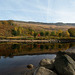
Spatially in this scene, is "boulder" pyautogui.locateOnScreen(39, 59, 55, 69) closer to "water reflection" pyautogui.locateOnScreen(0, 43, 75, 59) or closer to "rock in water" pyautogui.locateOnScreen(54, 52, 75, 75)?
"rock in water" pyautogui.locateOnScreen(54, 52, 75, 75)

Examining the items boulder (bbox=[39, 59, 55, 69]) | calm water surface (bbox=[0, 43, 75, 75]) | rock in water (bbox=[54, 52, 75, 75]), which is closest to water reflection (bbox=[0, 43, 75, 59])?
calm water surface (bbox=[0, 43, 75, 75])

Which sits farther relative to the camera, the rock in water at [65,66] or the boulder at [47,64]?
the boulder at [47,64]

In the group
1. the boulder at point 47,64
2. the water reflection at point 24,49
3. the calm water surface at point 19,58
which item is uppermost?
the boulder at point 47,64

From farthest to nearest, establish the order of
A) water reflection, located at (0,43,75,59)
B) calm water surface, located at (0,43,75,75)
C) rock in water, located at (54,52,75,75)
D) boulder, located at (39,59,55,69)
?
1. water reflection, located at (0,43,75,59)
2. calm water surface, located at (0,43,75,75)
3. boulder, located at (39,59,55,69)
4. rock in water, located at (54,52,75,75)

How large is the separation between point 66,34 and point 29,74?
412 ft

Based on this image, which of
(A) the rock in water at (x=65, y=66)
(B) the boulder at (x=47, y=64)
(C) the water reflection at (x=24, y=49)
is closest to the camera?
(A) the rock in water at (x=65, y=66)

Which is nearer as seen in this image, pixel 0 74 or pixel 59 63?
pixel 59 63

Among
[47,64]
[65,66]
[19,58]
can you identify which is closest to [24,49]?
[19,58]

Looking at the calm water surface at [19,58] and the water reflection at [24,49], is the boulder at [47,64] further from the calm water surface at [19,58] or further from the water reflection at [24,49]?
the water reflection at [24,49]

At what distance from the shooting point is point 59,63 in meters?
13.9

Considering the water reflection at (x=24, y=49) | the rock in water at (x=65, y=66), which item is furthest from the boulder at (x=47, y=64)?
the water reflection at (x=24, y=49)

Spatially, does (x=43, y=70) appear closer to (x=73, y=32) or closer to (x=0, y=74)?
(x=0, y=74)

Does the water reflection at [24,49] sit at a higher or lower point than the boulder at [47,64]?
lower

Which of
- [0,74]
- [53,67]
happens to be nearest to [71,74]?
[53,67]
